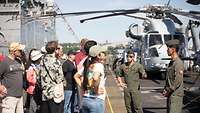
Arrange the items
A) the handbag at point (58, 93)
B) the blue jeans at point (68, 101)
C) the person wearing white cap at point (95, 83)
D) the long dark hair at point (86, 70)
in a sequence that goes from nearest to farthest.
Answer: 1. the person wearing white cap at point (95, 83)
2. the long dark hair at point (86, 70)
3. the handbag at point (58, 93)
4. the blue jeans at point (68, 101)

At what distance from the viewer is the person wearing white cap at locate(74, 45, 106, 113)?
6.73 m

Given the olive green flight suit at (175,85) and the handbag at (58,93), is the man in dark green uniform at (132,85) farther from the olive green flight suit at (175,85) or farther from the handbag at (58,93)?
the handbag at (58,93)

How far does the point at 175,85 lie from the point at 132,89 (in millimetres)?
1407

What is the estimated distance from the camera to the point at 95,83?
670 cm

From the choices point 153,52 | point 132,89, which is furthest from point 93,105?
point 153,52

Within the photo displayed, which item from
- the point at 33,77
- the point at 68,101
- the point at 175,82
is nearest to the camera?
the point at 175,82

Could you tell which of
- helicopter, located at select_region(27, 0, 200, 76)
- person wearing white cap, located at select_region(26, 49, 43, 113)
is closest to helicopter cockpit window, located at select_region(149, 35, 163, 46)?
helicopter, located at select_region(27, 0, 200, 76)

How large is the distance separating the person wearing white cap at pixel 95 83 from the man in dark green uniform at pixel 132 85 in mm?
3511

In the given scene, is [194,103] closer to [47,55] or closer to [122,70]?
[122,70]

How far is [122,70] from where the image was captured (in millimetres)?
10695

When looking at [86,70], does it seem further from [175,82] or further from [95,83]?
[175,82]

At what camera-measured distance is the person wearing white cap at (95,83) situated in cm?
673

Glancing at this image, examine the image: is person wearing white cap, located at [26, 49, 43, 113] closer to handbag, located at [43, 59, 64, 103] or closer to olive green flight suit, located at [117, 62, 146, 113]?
handbag, located at [43, 59, 64, 103]

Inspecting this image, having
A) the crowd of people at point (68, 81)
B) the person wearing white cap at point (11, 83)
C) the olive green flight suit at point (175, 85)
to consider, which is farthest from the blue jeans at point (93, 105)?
the olive green flight suit at point (175, 85)
